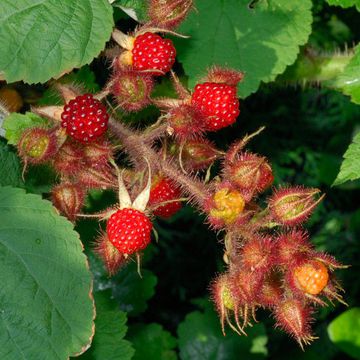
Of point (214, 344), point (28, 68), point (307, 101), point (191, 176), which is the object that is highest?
point (28, 68)

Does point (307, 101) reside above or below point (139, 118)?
below

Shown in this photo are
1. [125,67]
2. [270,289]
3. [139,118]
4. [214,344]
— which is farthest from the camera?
[214,344]

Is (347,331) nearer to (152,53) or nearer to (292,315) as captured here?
(292,315)

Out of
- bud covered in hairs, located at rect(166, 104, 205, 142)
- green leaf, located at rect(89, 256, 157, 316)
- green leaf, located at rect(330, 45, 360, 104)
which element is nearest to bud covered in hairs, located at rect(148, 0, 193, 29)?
bud covered in hairs, located at rect(166, 104, 205, 142)

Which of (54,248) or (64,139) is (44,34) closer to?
(64,139)

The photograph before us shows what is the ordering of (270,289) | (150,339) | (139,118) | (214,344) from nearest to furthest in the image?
(270,289) < (139,118) < (150,339) < (214,344)

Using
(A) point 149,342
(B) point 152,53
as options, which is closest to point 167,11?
(B) point 152,53

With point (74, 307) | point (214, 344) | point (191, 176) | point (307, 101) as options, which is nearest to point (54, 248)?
point (74, 307)

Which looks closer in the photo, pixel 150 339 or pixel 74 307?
pixel 74 307
